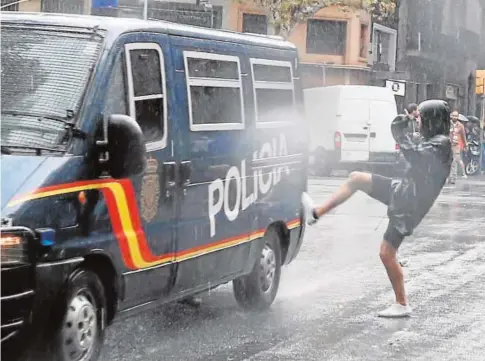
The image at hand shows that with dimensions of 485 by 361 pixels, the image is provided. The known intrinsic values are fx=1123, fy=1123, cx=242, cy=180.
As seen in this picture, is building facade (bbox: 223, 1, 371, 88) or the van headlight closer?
the van headlight

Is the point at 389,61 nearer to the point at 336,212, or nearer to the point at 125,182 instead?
the point at 336,212

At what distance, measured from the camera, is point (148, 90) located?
700 cm

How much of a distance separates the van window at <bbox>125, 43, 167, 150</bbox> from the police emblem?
0.42ft

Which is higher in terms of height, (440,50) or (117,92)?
(440,50)

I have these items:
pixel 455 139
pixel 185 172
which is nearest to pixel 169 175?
pixel 185 172

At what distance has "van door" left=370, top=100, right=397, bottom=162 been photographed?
28.5m

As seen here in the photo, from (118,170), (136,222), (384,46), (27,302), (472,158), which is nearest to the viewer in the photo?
(27,302)

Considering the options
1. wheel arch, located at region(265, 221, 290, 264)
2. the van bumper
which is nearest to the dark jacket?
wheel arch, located at region(265, 221, 290, 264)

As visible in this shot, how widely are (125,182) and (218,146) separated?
1.47 m

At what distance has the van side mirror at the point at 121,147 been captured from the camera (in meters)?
6.18

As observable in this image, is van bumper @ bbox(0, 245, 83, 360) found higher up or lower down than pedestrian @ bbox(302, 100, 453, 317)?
lower down

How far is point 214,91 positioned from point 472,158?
26358 mm

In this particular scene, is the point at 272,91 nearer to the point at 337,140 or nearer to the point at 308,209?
the point at 308,209

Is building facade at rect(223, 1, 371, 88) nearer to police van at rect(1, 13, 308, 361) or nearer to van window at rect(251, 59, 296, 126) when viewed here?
van window at rect(251, 59, 296, 126)
